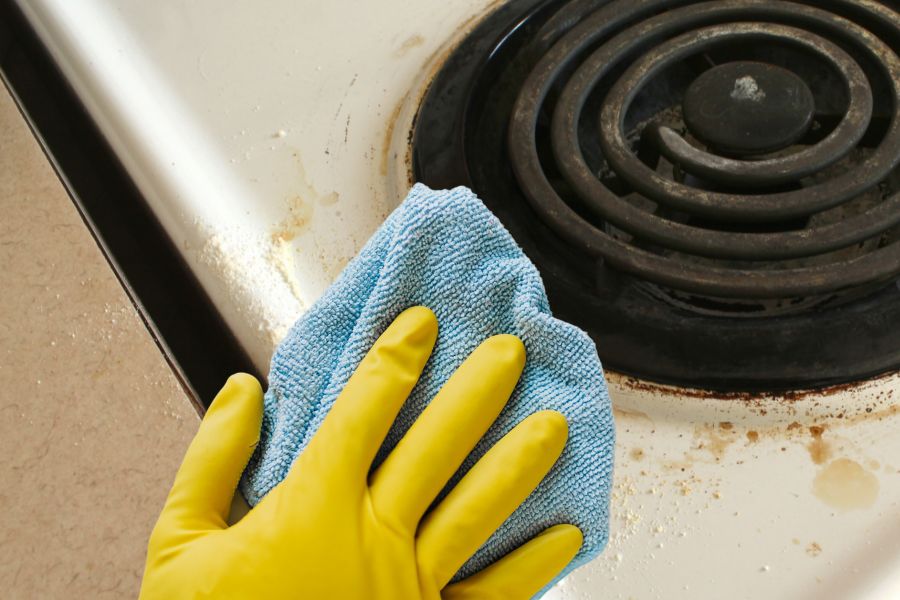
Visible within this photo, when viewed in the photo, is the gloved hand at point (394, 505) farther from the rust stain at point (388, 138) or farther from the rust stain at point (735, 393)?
the rust stain at point (388, 138)

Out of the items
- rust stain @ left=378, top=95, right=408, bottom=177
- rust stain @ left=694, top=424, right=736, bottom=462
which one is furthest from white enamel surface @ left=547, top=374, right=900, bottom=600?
rust stain @ left=378, top=95, right=408, bottom=177

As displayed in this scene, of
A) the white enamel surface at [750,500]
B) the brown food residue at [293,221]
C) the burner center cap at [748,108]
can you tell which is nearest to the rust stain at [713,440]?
the white enamel surface at [750,500]

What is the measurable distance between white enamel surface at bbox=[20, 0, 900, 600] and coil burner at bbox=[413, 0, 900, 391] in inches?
1.3

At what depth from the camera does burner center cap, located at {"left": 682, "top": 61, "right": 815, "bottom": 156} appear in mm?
548

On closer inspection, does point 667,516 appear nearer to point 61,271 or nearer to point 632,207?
point 632,207

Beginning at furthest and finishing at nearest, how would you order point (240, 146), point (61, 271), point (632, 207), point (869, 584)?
point (61, 271) → point (240, 146) → point (632, 207) → point (869, 584)

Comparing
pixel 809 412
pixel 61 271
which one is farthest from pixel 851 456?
pixel 61 271

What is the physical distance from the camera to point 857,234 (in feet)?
1.59

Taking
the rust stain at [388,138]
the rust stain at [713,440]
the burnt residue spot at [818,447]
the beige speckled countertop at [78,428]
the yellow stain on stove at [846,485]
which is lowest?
the beige speckled countertop at [78,428]

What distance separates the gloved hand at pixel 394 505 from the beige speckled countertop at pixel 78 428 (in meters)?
0.26

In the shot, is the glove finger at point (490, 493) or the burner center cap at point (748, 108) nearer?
the glove finger at point (490, 493)

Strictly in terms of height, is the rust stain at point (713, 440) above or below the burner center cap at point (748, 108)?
below

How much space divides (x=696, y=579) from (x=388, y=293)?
0.23 metres

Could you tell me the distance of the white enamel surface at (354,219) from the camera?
0.43m
